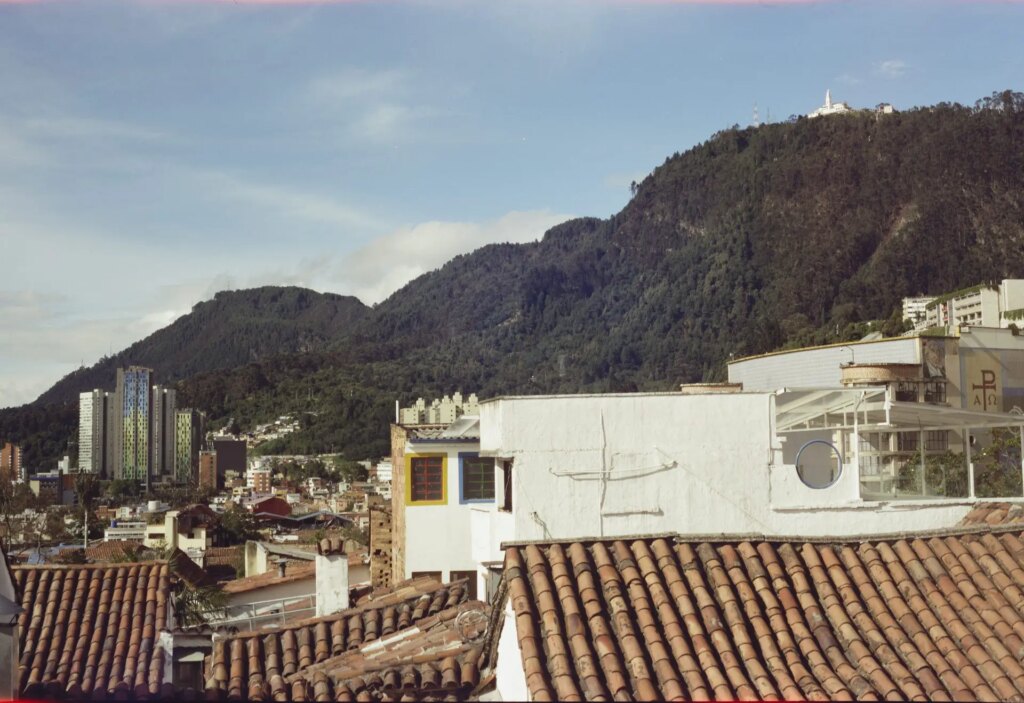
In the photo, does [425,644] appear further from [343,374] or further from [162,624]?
[343,374]

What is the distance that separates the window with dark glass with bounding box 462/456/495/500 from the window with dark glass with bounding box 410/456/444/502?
416 millimetres

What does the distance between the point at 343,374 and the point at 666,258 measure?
54.4 meters

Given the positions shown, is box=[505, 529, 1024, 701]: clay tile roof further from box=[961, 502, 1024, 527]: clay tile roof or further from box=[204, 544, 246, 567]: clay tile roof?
box=[204, 544, 246, 567]: clay tile roof

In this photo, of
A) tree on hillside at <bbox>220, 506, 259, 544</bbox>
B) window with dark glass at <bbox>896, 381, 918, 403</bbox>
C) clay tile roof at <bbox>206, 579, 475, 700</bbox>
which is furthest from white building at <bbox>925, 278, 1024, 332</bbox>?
clay tile roof at <bbox>206, 579, 475, 700</bbox>

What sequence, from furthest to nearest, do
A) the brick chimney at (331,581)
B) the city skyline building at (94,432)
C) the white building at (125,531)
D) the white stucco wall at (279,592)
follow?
1. the city skyline building at (94,432)
2. the white building at (125,531)
3. the white stucco wall at (279,592)
4. the brick chimney at (331,581)

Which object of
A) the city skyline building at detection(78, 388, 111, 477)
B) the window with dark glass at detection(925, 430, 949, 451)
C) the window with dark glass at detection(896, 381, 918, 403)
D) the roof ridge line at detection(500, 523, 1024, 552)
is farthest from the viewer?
the city skyline building at detection(78, 388, 111, 477)

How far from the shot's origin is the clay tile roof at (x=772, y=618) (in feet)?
24.6

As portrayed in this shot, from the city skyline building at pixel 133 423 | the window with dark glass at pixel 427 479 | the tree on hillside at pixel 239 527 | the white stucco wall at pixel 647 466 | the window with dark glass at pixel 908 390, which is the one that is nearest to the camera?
the white stucco wall at pixel 647 466

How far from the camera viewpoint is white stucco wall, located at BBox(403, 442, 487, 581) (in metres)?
19.5

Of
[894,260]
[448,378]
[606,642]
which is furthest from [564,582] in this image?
[448,378]

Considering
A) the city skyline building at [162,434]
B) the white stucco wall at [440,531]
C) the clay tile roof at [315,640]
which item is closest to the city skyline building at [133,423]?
the city skyline building at [162,434]

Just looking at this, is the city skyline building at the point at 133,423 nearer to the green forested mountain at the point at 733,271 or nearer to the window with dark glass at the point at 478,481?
the green forested mountain at the point at 733,271

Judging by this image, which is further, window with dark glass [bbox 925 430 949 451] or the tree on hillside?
the tree on hillside

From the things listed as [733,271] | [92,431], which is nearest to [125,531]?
[92,431]
